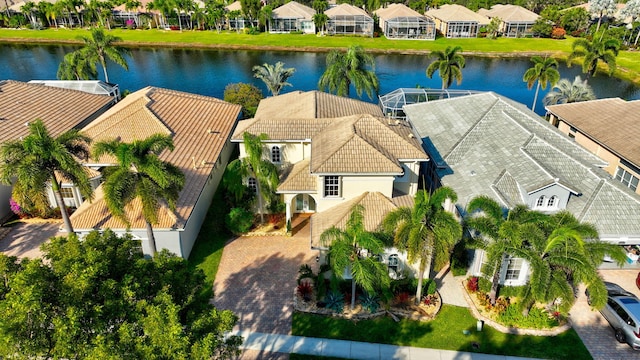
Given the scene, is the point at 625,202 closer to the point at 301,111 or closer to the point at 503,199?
the point at 503,199

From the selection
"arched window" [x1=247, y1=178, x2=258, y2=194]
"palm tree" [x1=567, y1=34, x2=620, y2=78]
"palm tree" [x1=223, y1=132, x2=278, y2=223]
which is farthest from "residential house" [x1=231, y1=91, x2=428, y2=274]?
"palm tree" [x1=567, y1=34, x2=620, y2=78]

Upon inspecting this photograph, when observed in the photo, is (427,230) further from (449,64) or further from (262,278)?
(449,64)

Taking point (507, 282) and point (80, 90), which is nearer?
point (507, 282)

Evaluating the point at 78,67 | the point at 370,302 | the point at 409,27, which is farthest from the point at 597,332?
the point at 409,27

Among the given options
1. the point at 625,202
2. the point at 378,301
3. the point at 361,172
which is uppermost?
the point at 361,172

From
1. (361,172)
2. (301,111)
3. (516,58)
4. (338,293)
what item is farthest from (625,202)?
(516,58)

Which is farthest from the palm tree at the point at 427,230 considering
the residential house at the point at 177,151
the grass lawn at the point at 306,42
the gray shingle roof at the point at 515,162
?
the grass lawn at the point at 306,42
